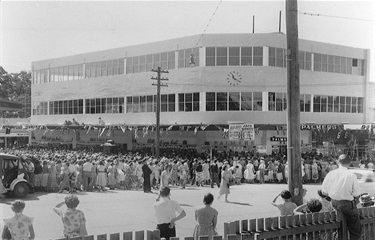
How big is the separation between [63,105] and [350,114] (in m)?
28.6

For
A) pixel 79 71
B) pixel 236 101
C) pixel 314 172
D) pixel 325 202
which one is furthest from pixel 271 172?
pixel 79 71

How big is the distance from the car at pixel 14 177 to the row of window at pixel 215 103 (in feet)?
67.4

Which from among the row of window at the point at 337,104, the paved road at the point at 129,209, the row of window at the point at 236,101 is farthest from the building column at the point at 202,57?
the paved road at the point at 129,209

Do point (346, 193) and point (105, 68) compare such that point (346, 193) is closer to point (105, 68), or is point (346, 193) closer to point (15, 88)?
point (105, 68)

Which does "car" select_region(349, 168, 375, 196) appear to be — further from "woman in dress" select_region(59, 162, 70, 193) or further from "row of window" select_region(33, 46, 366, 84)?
"row of window" select_region(33, 46, 366, 84)

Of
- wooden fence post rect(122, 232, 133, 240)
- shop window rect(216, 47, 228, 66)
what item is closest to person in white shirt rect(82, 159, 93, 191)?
wooden fence post rect(122, 232, 133, 240)

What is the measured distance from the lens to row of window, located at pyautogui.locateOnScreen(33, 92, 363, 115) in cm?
3659

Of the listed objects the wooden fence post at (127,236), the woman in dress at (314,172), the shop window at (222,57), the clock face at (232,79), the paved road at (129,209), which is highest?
the shop window at (222,57)

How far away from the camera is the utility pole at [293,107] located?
9.05 meters

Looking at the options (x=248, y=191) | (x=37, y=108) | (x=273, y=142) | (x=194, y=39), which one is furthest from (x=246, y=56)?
(x=37, y=108)

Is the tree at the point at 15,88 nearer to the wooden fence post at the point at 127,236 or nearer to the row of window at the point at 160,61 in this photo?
the row of window at the point at 160,61

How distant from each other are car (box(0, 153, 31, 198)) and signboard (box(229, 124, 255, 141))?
11591 mm

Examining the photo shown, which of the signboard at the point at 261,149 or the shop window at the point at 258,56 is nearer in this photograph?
the signboard at the point at 261,149

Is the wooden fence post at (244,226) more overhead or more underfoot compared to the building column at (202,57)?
more underfoot
